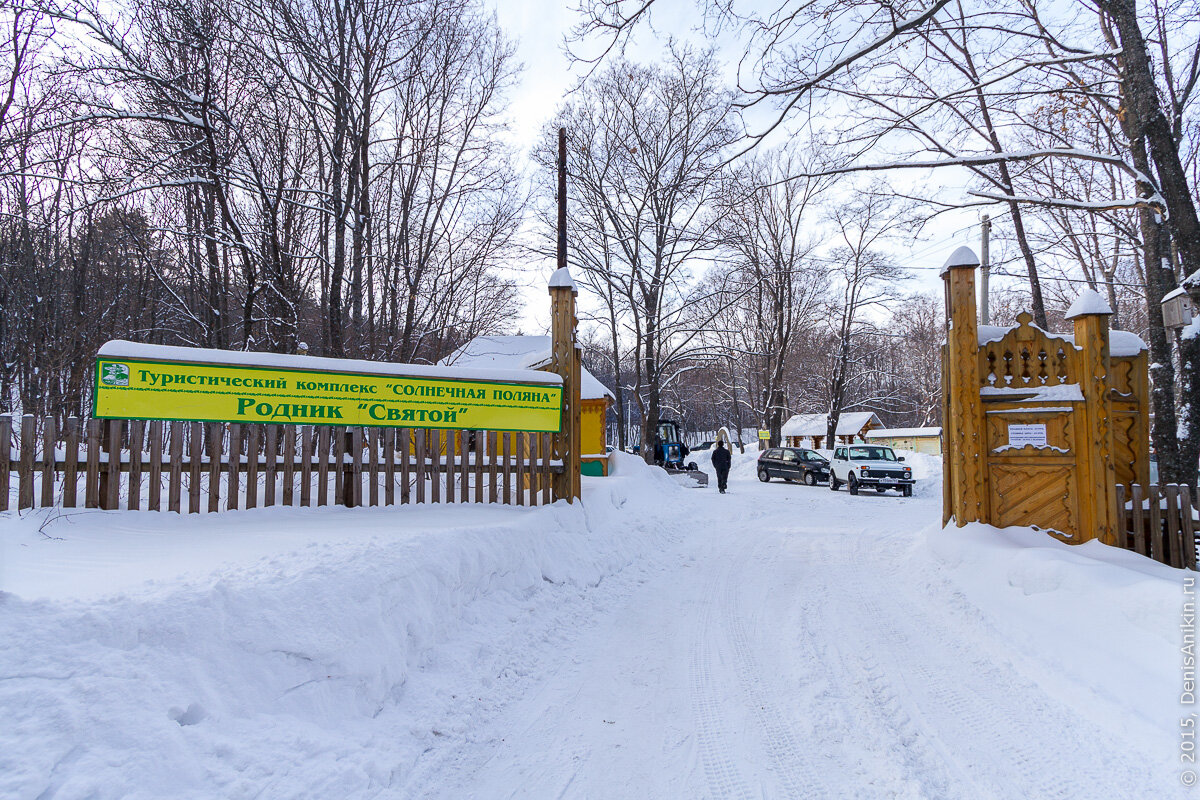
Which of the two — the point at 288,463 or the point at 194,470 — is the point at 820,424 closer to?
the point at 288,463

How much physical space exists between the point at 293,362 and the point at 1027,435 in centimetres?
918

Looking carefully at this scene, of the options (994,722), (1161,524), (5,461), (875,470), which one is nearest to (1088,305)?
(1161,524)

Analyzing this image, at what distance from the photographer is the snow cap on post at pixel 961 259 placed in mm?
8656

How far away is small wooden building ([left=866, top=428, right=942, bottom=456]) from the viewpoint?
156 ft

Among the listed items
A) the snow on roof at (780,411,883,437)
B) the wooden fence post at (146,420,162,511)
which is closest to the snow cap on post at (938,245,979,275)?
the wooden fence post at (146,420,162,511)

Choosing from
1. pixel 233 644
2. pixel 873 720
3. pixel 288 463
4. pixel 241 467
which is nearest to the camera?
pixel 233 644

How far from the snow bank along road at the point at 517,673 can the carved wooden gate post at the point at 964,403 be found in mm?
1517

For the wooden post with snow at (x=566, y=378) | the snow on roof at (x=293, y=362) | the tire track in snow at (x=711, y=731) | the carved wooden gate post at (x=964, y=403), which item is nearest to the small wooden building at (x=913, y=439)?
the carved wooden gate post at (x=964, y=403)

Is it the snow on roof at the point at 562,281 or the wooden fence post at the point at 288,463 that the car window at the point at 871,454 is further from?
the wooden fence post at the point at 288,463

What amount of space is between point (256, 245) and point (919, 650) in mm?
13737

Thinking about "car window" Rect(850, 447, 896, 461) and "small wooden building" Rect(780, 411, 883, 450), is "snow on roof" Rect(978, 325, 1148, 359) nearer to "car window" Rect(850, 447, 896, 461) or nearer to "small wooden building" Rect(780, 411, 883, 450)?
"car window" Rect(850, 447, 896, 461)

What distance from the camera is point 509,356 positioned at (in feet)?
83.2

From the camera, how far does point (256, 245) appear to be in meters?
12.8

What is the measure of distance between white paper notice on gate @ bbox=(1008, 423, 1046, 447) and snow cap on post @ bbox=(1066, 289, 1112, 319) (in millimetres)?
1469
